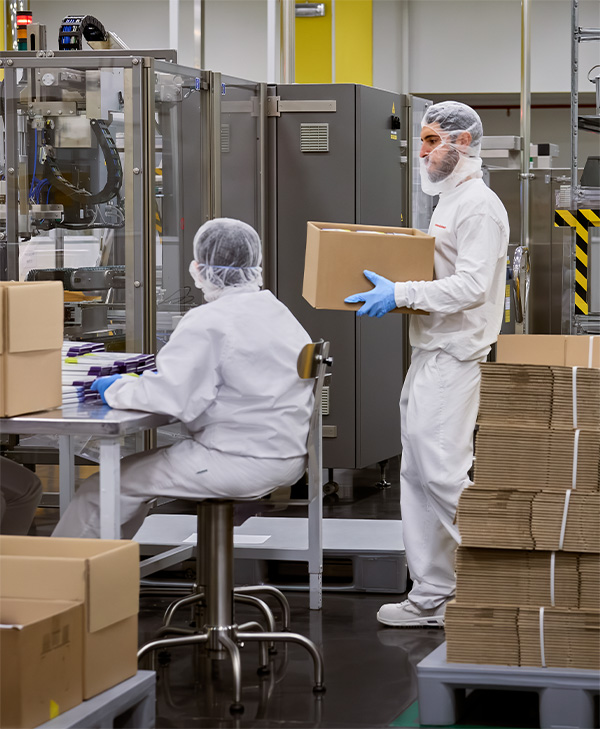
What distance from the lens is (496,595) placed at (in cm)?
270

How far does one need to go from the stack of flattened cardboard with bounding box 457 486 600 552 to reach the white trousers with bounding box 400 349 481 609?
649mm

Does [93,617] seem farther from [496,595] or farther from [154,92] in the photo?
[154,92]

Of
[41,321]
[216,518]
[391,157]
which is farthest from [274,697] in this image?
[391,157]

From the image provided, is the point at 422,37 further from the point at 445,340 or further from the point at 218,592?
the point at 218,592

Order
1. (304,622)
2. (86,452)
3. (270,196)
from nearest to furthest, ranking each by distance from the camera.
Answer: (304,622), (86,452), (270,196)

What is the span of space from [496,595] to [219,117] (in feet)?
8.88

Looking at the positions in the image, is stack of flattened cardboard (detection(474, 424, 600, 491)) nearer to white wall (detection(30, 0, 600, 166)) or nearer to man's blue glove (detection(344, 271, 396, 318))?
man's blue glove (detection(344, 271, 396, 318))

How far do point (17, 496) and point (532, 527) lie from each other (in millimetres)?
1706

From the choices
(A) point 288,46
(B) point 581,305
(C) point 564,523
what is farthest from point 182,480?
(B) point 581,305

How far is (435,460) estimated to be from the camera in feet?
11.2

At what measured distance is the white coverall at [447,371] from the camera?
11.1 ft

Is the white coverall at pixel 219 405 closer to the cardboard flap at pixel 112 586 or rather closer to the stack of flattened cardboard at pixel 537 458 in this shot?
the cardboard flap at pixel 112 586

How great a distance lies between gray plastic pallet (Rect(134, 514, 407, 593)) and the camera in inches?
154

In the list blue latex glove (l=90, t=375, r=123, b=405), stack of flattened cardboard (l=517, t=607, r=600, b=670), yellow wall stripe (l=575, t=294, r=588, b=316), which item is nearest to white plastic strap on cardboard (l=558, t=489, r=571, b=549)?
stack of flattened cardboard (l=517, t=607, r=600, b=670)
